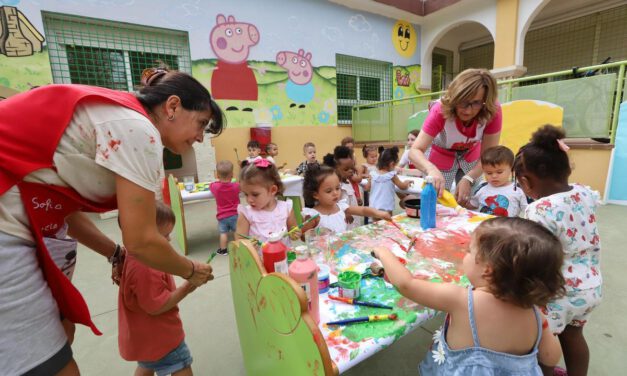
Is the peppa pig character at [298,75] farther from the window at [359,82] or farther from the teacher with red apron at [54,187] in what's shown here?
the teacher with red apron at [54,187]

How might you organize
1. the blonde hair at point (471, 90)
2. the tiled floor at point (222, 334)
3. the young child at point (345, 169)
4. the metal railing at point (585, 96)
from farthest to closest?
Result: 1. the metal railing at point (585, 96)
2. the young child at point (345, 169)
3. the blonde hair at point (471, 90)
4. the tiled floor at point (222, 334)

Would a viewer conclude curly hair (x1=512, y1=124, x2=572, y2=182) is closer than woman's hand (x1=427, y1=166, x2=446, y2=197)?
Yes

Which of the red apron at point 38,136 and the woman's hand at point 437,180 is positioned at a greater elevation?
the red apron at point 38,136

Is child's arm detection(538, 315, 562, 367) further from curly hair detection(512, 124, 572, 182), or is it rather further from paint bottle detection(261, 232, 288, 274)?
paint bottle detection(261, 232, 288, 274)

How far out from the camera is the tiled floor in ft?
5.70

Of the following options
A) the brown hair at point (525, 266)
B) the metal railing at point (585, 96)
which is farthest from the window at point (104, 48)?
the metal railing at point (585, 96)

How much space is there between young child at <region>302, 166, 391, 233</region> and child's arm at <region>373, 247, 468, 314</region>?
109cm

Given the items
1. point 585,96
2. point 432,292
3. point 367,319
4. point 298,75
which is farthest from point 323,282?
point 298,75

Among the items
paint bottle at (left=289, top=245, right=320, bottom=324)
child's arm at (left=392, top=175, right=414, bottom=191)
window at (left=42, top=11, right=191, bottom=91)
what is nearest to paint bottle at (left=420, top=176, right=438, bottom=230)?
paint bottle at (left=289, top=245, right=320, bottom=324)

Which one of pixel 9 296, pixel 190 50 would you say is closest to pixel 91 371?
pixel 9 296

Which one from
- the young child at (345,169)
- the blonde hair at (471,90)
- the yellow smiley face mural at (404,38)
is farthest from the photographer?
the yellow smiley face mural at (404,38)

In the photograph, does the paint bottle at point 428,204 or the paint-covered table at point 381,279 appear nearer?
the paint-covered table at point 381,279

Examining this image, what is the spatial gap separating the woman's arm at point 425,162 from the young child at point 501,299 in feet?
3.32

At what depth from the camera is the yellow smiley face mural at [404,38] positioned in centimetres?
889
